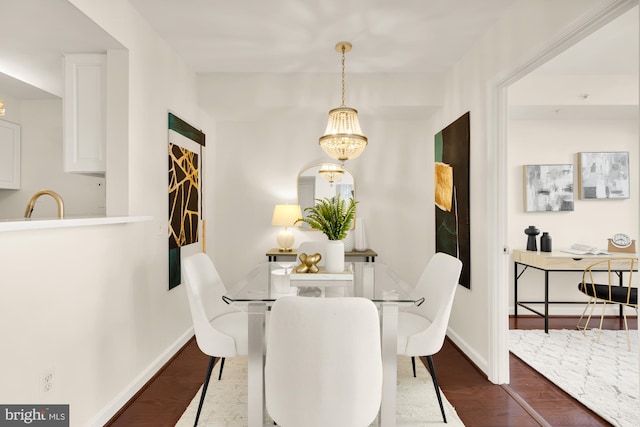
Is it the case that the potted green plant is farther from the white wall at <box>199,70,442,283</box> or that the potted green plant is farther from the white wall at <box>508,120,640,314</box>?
the white wall at <box>508,120,640,314</box>

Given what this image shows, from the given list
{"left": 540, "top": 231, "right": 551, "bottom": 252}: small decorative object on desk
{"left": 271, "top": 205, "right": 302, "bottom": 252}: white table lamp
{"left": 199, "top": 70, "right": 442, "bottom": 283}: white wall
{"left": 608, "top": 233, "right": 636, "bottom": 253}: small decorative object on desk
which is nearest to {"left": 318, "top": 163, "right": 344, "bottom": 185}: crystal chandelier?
{"left": 199, "top": 70, "right": 442, "bottom": 283}: white wall

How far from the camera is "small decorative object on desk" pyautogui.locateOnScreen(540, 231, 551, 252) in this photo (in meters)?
3.81

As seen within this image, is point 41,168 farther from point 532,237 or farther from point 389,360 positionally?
point 532,237

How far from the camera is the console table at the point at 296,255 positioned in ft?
13.1

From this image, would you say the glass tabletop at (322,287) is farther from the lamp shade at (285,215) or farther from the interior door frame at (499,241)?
the lamp shade at (285,215)

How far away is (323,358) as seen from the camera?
4.58 ft

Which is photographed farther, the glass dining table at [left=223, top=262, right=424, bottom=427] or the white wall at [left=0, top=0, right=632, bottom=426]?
the glass dining table at [left=223, top=262, right=424, bottom=427]

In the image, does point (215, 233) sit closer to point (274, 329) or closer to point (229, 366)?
point (229, 366)

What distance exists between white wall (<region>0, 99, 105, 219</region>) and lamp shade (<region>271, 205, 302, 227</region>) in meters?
1.76

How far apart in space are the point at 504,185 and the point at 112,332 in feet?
9.10

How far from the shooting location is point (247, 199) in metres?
4.36

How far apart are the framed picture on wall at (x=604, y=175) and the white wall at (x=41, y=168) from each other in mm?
5223

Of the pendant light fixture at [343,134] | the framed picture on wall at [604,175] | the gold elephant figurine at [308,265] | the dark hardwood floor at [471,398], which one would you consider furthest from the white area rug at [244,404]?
the framed picture on wall at [604,175]

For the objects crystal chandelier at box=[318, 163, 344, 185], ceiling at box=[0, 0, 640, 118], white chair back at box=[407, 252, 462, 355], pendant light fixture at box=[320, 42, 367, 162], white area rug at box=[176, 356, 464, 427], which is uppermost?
ceiling at box=[0, 0, 640, 118]
